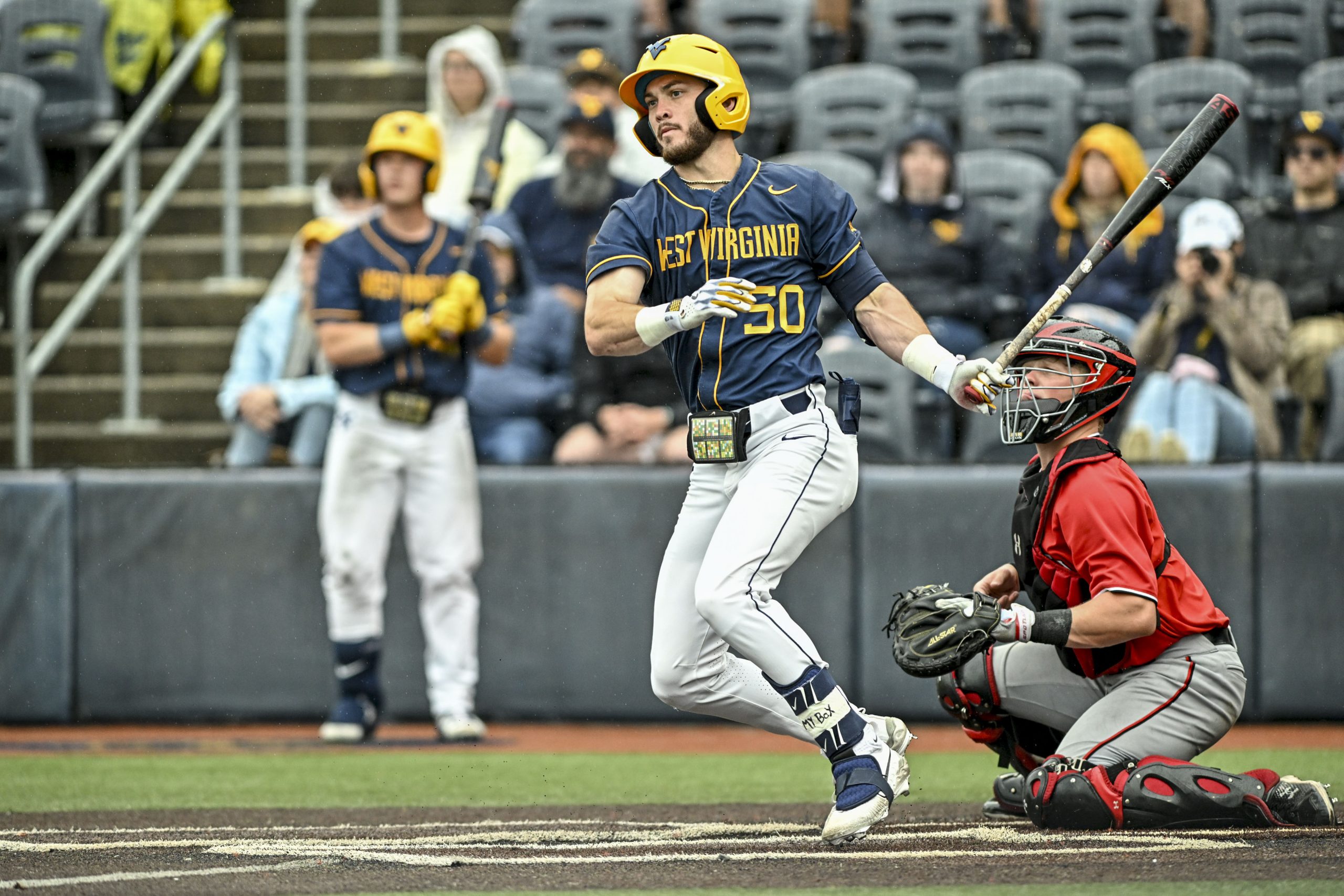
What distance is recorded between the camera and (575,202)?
9.04m

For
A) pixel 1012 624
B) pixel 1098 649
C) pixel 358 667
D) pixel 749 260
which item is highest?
pixel 749 260

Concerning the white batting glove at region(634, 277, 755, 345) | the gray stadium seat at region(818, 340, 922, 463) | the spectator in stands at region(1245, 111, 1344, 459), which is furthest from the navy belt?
the spectator in stands at region(1245, 111, 1344, 459)

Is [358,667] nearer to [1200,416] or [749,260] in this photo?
[749,260]

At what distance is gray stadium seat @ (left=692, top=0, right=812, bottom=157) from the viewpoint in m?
10.7

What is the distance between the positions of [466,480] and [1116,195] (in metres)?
3.45

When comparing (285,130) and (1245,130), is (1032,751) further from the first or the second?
(285,130)

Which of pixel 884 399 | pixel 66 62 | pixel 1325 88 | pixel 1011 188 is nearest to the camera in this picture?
pixel 884 399

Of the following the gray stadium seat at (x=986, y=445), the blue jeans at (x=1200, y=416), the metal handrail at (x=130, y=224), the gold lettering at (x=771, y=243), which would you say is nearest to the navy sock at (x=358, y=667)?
the metal handrail at (x=130, y=224)

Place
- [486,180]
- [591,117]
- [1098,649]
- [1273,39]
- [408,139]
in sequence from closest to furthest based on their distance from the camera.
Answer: [1098,649] < [408,139] < [486,180] < [591,117] < [1273,39]

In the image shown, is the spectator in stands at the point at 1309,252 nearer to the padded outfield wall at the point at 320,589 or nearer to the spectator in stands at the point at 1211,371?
the spectator in stands at the point at 1211,371

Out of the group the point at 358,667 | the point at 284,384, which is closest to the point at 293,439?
the point at 284,384

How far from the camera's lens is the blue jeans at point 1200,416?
7.54 metres

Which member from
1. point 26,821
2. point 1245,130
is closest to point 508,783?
point 26,821

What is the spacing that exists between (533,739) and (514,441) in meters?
1.50
